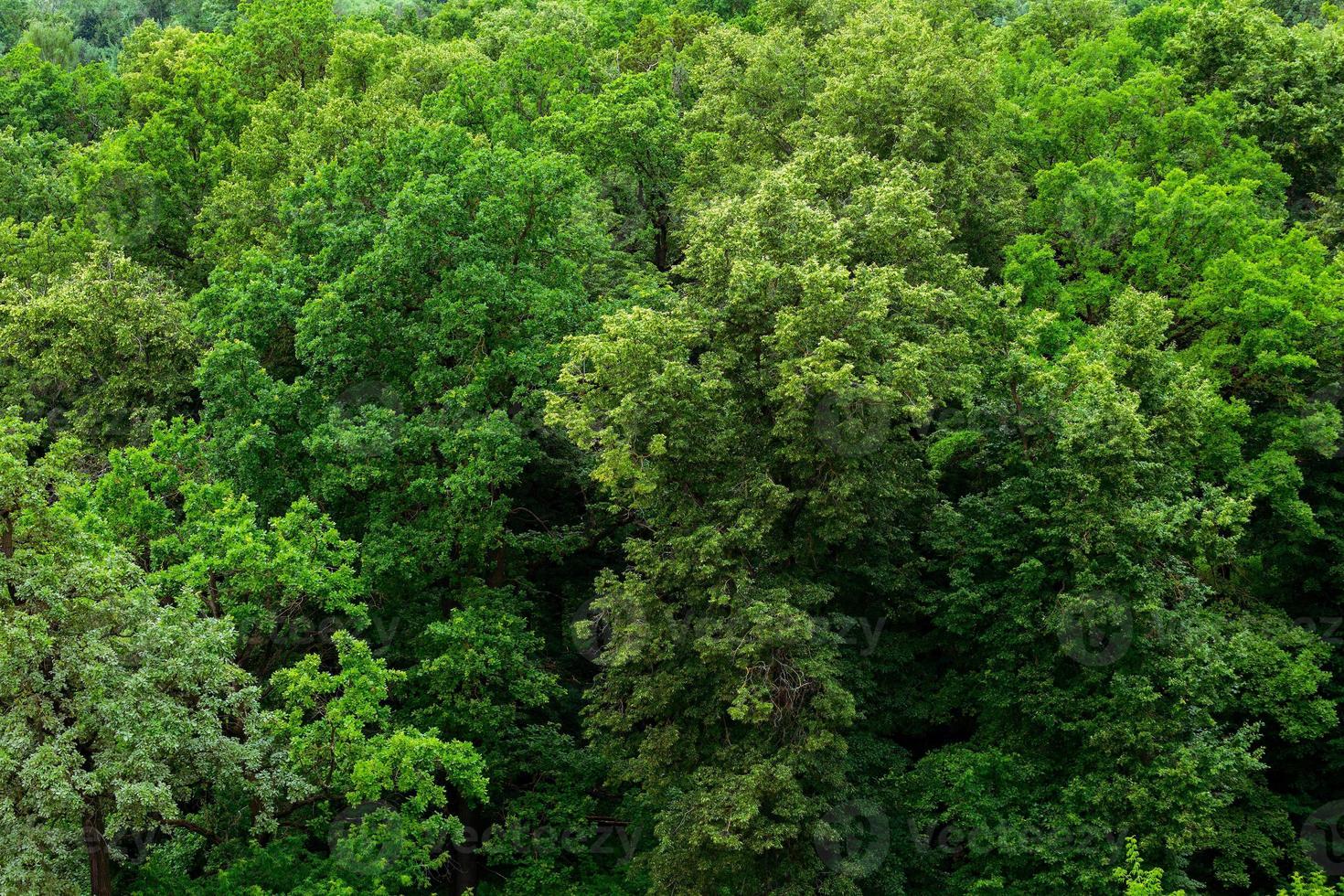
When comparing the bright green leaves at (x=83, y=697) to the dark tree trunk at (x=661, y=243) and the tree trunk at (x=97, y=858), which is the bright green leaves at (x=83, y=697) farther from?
the dark tree trunk at (x=661, y=243)

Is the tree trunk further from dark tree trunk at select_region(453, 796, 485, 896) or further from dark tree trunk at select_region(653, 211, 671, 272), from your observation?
dark tree trunk at select_region(653, 211, 671, 272)

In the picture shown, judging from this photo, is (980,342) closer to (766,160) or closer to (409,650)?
(766,160)

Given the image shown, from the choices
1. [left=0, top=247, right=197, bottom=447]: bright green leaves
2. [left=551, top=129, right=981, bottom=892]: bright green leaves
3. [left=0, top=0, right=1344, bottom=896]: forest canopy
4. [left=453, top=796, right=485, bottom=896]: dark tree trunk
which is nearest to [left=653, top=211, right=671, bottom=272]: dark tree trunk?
[left=0, top=0, right=1344, bottom=896]: forest canopy

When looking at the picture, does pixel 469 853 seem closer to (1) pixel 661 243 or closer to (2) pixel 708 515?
(2) pixel 708 515

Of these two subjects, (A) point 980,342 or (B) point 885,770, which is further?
(A) point 980,342

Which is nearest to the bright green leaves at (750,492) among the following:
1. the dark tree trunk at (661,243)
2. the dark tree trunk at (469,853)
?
the dark tree trunk at (469,853)

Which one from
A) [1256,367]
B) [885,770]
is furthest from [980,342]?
[885,770]

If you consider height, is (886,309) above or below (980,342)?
above
